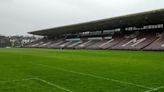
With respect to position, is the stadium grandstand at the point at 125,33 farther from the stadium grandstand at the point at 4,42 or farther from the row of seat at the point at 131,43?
the stadium grandstand at the point at 4,42

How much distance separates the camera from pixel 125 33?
70375 millimetres

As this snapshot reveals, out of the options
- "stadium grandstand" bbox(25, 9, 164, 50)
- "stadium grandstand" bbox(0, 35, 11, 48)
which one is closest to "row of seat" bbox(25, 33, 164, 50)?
"stadium grandstand" bbox(25, 9, 164, 50)

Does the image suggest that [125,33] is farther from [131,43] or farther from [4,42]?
[4,42]

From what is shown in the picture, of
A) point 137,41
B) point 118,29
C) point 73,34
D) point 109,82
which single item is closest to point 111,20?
point 137,41

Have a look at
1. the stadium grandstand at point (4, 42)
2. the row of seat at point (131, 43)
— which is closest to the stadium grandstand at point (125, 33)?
the row of seat at point (131, 43)

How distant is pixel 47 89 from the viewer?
876 centimetres

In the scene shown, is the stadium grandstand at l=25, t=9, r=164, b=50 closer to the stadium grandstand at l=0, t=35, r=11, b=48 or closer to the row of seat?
the row of seat

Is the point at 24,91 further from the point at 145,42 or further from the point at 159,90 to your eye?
the point at 145,42

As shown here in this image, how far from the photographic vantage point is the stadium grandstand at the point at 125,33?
177 ft

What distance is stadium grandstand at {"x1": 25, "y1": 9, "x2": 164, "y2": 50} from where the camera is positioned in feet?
177

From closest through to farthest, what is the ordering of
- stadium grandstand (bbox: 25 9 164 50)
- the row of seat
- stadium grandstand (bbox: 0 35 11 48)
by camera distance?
1. stadium grandstand (bbox: 25 9 164 50)
2. the row of seat
3. stadium grandstand (bbox: 0 35 11 48)

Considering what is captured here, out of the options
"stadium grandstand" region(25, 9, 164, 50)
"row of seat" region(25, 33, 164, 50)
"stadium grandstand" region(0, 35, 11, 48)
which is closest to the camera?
"stadium grandstand" region(25, 9, 164, 50)

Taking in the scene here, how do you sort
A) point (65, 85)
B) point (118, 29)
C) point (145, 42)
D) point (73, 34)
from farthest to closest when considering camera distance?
point (73, 34), point (118, 29), point (145, 42), point (65, 85)

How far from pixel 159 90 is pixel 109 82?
7.64 ft
